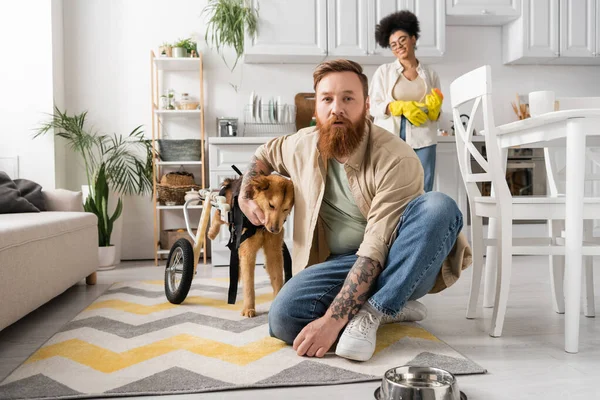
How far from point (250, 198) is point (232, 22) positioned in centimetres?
264

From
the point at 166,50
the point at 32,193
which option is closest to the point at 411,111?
the point at 166,50

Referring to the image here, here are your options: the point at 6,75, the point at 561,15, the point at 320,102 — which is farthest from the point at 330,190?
the point at 561,15

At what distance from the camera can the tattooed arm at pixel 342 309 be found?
166 centimetres

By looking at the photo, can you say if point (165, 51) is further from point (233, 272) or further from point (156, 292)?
point (233, 272)

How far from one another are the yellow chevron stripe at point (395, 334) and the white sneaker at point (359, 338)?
144 millimetres

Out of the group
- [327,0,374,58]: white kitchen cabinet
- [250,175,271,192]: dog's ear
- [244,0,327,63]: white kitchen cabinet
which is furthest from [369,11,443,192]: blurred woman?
[250,175,271,192]: dog's ear

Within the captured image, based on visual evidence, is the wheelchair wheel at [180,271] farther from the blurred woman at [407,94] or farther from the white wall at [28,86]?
the white wall at [28,86]

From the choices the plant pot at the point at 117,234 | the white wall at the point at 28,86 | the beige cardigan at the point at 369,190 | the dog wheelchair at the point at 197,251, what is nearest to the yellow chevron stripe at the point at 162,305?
the dog wheelchair at the point at 197,251

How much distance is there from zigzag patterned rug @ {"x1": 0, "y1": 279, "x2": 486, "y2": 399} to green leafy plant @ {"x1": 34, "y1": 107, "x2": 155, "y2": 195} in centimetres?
214

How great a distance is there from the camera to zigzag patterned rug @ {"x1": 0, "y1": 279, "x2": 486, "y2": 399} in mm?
1473

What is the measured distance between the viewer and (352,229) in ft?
6.28

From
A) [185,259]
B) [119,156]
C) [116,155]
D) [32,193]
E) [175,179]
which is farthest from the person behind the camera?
[119,156]

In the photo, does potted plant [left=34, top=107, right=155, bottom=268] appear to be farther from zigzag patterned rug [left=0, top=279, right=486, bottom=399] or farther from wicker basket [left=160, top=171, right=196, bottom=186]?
zigzag patterned rug [left=0, top=279, right=486, bottom=399]

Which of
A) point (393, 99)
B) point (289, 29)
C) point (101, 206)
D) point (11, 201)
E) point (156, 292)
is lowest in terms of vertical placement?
point (156, 292)
